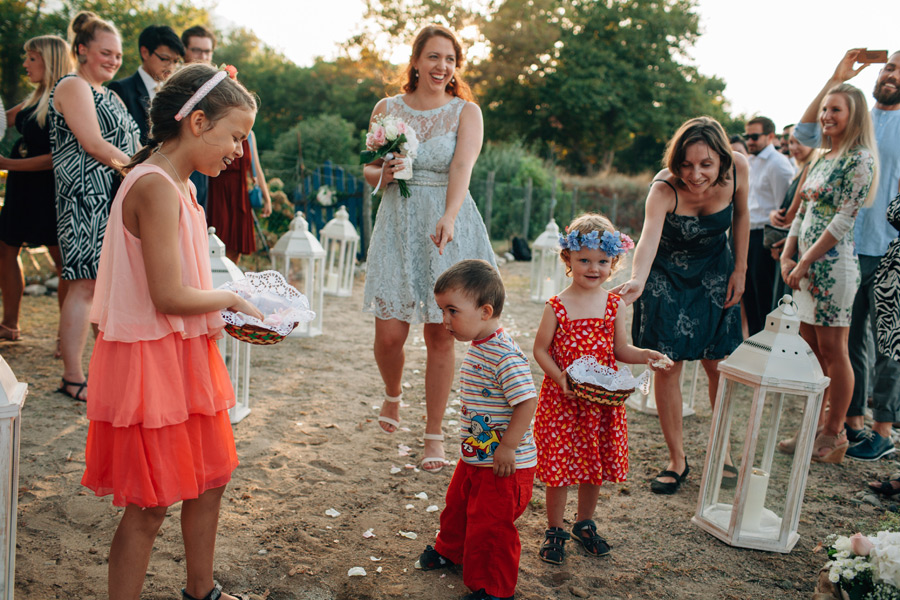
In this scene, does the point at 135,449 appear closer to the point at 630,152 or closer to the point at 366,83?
the point at 366,83

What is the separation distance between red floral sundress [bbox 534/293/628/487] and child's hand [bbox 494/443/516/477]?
1.37ft

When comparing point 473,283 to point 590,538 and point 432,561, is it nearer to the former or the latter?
point 432,561

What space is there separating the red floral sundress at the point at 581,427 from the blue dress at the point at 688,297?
0.71 meters

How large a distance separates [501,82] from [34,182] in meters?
26.2

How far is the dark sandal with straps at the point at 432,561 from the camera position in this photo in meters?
2.45

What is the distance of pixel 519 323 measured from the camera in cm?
723

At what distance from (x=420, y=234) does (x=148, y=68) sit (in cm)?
226

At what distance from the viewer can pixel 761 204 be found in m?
5.41

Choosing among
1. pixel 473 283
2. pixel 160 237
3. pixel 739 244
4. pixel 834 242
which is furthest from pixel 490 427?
pixel 834 242

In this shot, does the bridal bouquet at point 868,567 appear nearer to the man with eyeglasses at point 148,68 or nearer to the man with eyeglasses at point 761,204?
the man with eyeglasses at point 761,204

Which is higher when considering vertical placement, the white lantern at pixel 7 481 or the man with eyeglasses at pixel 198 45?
the man with eyeglasses at pixel 198 45

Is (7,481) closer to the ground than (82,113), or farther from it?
closer to the ground

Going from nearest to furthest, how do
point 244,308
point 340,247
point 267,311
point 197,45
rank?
point 244,308 → point 267,311 → point 197,45 → point 340,247

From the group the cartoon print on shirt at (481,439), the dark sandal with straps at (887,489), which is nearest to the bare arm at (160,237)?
the cartoon print on shirt at (481,439)
